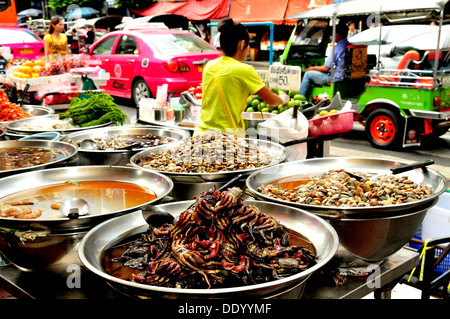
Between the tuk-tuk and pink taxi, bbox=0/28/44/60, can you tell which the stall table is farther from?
pink taxi, bbox=0/28/44/60

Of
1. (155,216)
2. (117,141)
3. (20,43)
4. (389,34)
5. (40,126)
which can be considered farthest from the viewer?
(389,34)

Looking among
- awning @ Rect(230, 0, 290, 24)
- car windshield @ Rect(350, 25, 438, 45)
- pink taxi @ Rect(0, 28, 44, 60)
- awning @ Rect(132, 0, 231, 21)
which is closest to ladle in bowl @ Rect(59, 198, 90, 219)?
pink taxi @ Rect(0, 28, 44, 60)

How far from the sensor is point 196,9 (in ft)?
64.5

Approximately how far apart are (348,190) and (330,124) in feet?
5.95

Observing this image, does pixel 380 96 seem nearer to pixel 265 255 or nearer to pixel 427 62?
pixel 427 62

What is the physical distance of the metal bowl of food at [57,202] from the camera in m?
1.52

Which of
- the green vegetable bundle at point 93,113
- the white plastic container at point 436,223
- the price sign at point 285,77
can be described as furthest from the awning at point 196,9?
the white plastic container at point 436,223

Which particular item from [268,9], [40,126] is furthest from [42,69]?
[268,9]

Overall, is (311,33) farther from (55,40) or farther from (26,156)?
(26,156)

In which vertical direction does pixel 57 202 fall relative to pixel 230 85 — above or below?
below

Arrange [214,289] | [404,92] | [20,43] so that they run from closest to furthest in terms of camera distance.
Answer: [214,289] → [404,92] → [20,43]

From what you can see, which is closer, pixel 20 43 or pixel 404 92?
pixel 404 92

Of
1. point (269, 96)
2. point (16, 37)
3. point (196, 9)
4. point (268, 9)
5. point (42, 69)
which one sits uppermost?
point (196, 9)

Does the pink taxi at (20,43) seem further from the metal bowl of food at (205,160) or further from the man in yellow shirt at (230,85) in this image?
the metal bowl of food at (205,160)
